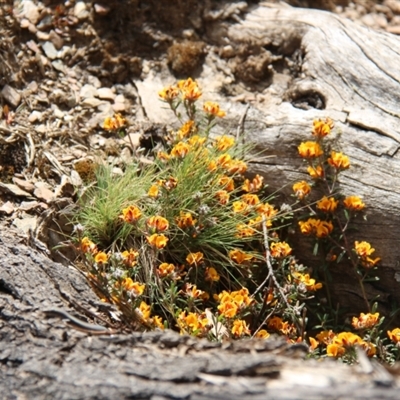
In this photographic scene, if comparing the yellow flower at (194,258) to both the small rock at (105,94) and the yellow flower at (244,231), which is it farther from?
the small rock at (105,94)

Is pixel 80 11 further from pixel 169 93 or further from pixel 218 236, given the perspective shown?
pixel 218 236

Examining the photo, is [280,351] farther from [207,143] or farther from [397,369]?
[207,143]

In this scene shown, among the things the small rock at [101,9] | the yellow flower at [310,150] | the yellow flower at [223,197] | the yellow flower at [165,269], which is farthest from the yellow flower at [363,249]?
the small rock at [101,9]

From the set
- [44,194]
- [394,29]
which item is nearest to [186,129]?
[44,194]

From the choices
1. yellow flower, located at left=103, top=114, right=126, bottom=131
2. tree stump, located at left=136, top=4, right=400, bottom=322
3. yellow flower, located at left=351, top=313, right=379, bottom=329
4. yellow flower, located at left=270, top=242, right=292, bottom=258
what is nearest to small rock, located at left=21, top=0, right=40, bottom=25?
tree stump, located at left=136, top=4, right=400, bottom=322

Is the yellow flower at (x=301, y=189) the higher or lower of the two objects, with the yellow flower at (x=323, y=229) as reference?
higher

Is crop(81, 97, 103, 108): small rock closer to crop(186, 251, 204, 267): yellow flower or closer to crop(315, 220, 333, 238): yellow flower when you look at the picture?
crop(186, 251, 204, 267): yellow flower

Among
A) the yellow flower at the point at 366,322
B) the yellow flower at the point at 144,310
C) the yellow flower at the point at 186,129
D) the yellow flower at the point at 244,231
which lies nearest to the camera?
the yellow flower at the point at 144,310
